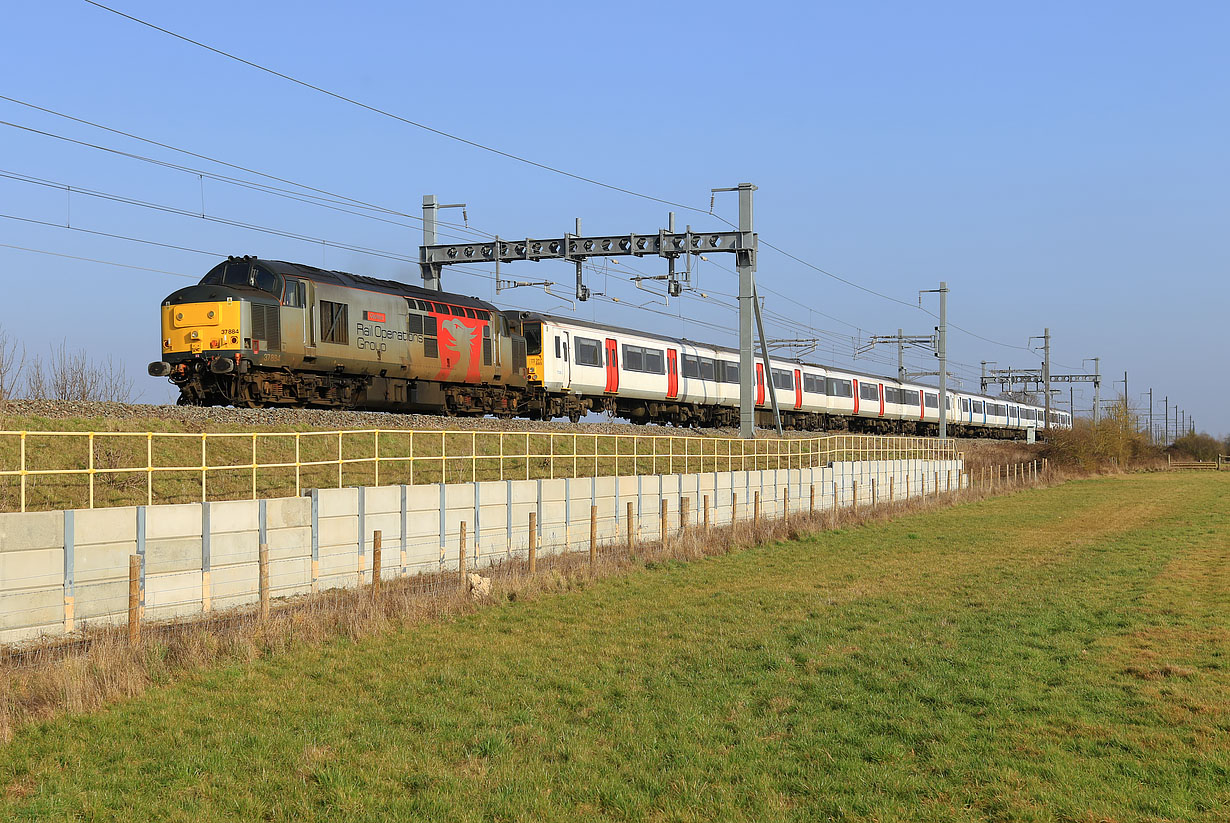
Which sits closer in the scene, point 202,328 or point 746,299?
point 202,328

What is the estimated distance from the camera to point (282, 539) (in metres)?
17.5

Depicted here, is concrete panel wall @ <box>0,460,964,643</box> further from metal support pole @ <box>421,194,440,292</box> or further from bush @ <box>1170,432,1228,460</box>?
bush @ <box>1170,432,1228,460</box>

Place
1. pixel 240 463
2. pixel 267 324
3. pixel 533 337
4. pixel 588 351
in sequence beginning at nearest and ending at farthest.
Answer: pixel 240 463, pixel 267 324, pixel 533 337, pixel 588 351

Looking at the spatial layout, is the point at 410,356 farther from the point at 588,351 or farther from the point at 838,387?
the point at 838,387

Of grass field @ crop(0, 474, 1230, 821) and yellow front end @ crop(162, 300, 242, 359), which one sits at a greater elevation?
yellow front end @ crop(162, 300, 242, 359)

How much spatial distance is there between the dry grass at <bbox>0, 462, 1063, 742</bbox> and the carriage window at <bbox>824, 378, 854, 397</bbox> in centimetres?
4003

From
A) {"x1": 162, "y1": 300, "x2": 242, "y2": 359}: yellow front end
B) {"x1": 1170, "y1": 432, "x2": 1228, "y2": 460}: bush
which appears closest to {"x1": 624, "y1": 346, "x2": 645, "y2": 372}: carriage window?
{"x1": 162, "y1": 300, "x2": 242, "y2": 359}: yellow front end

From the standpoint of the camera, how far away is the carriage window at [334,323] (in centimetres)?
2769

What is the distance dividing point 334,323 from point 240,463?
254 inches

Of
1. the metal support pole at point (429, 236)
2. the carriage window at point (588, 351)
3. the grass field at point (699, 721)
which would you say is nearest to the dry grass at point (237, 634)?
the grass field at point (699, 721)

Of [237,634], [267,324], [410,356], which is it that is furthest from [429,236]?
[237,634]

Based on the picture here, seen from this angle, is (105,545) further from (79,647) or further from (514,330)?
(514,330)

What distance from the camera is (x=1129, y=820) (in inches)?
283

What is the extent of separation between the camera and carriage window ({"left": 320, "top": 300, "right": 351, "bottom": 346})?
27.7 metres
